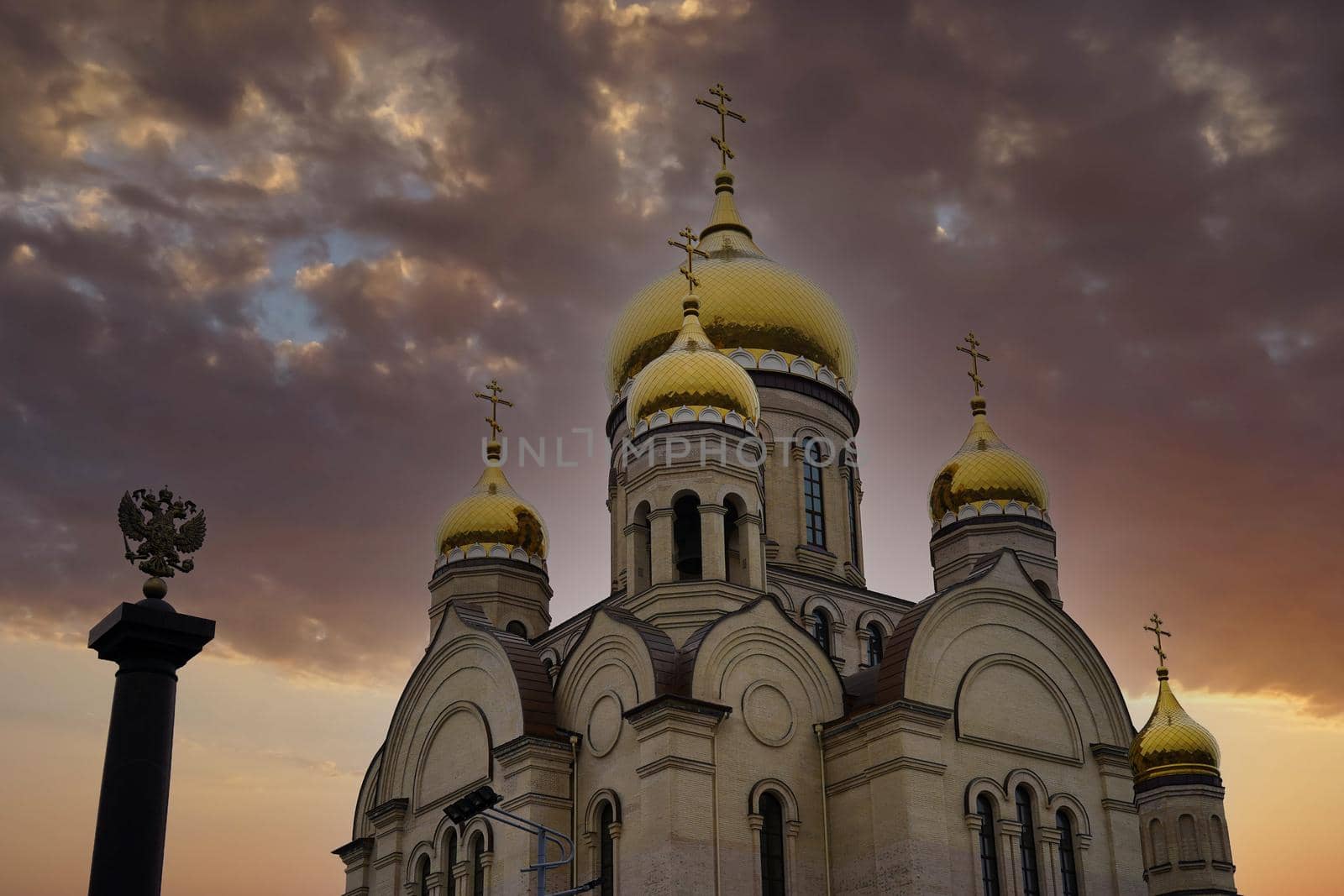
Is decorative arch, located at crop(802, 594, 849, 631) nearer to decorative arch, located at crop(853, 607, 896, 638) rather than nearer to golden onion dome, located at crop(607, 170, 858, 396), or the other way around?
decorative arch, located at crop(853, 607, 896, 638)

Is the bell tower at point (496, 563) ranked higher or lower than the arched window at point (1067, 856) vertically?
higher

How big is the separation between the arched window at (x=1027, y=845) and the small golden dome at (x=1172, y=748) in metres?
1.98

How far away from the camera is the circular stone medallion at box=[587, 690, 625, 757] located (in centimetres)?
1962

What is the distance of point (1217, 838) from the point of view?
21.3 m

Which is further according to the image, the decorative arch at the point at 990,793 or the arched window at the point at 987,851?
the decorative arch at the point at 990,793

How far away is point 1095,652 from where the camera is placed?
2234 cm

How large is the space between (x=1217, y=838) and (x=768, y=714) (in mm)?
6765

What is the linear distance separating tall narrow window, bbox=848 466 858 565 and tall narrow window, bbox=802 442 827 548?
62 centimetres

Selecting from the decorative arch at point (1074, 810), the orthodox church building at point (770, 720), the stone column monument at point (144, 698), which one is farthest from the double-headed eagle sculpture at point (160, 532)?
the decorative arch at point (1074, 810)

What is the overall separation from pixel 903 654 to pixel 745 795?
2819mm

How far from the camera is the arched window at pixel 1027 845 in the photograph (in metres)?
19.9

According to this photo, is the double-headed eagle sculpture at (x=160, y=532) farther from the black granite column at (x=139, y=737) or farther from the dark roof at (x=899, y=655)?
the dark roof at (x=899, y=655)

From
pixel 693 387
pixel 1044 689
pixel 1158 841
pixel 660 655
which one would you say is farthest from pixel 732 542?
pixel 1158 841

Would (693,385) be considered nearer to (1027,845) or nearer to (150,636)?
(1027,845)
